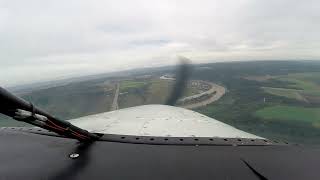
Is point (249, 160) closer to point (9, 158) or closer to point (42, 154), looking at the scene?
point (42, 154)

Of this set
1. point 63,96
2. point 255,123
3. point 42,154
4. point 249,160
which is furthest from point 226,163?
point 255,123

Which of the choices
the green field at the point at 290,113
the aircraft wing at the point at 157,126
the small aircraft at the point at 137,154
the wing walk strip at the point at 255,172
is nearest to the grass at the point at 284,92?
the green field at the point at 290,113

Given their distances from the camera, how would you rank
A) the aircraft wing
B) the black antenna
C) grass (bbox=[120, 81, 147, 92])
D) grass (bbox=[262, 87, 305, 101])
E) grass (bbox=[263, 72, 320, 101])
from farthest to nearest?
grass (bbox=[263, 72, 320, 101]) → grass (bbox=[262, 87, 305, 101]) → grass (bbox=[120, 81, 147, 92]) → the aircraft wing → the black antenna

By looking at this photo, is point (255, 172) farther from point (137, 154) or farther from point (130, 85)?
point (130, 85)

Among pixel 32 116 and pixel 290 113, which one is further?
pixel 290 113

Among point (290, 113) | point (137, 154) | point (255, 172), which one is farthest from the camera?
point (290, 113)

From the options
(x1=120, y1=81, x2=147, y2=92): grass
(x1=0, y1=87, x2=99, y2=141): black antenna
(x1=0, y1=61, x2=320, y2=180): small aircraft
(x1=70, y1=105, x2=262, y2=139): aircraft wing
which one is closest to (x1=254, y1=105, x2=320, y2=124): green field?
(x1=120, y1=81, x2=147, y2=92): grass

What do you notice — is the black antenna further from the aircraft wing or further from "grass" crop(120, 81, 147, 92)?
"grass" crop(120, 81, 147, 92)

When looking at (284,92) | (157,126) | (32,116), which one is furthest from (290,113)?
(32,116)
